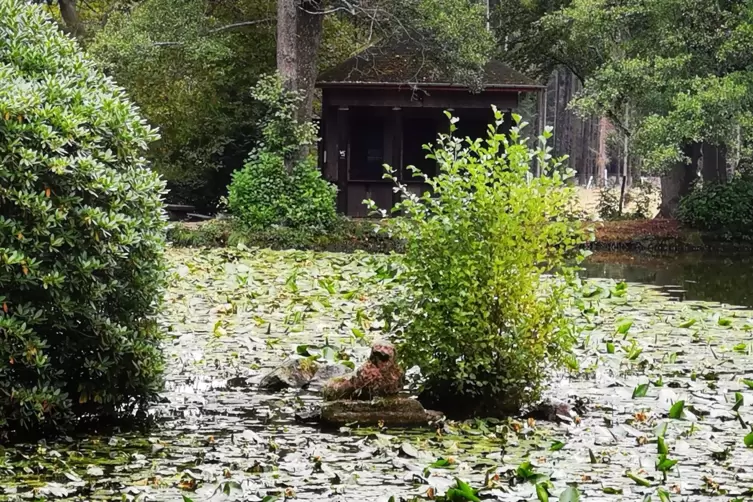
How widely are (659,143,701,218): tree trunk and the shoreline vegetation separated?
2.55 meters

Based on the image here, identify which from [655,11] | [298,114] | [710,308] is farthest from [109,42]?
[710,308]

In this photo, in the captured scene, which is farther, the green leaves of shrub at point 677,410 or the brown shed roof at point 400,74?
the brown shed roof at point 400,74

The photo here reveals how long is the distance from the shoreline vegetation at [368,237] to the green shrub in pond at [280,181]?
19.5 inches

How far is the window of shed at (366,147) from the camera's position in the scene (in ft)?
107

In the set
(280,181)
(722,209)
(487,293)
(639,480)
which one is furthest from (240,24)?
(639,480)

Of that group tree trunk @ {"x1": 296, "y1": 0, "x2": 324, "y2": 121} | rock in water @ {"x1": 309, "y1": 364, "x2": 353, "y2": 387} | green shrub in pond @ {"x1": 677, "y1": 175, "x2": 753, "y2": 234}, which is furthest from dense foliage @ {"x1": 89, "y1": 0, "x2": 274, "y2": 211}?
rock in water @ {"x1": 309, "y1": 364, "x2": 353, "y2": 387}

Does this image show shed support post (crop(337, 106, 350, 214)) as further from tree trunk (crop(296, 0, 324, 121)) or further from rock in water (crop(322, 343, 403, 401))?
rock in water (crop(322, 343, 403, 401))

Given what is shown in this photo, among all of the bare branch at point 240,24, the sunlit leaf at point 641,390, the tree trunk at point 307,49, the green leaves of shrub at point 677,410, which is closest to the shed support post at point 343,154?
the bare branch at point 240,24

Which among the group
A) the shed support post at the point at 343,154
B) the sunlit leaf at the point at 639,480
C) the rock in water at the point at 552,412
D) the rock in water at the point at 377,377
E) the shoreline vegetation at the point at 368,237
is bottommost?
the sunlit leaf at the point at 639,480

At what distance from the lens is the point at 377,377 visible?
8250 mm

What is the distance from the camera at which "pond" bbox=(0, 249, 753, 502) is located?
21.1 feet

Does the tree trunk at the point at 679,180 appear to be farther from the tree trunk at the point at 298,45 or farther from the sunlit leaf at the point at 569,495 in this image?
the sunlit leaf at the point at 569,495

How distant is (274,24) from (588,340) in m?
21.1

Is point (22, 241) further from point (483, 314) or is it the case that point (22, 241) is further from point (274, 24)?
point (274, 24)
